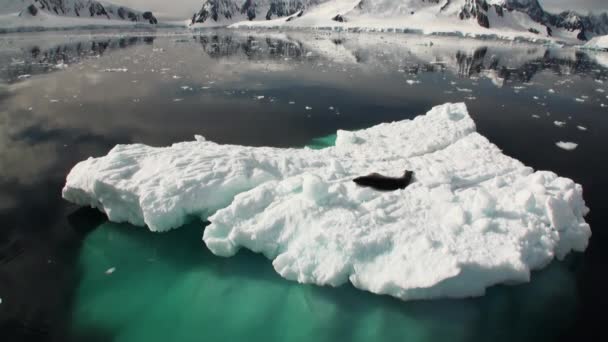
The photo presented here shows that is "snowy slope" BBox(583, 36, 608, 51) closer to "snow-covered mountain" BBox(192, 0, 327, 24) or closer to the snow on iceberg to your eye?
the snow on iceberg

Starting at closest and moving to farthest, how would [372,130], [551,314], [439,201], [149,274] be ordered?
[551,314] < [149,274] < [439,201] < [372,130]

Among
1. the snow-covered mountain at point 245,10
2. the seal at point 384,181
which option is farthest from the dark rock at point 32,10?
the seal at point 384,181

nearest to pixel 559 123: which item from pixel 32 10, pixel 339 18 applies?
pixel 339 18

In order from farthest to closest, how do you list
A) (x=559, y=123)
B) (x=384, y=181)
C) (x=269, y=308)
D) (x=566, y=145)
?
(x=559, y=123) → (x=566, y=145) → (x=384, y=181) → (x=269, y=308)

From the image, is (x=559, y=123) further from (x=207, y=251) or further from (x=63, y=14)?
(x=63, y=14)

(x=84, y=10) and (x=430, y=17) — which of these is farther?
(x=84, y=10)

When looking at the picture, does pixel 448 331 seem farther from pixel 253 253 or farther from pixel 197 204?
pixel 197 204

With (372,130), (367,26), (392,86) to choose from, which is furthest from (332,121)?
(367,26)
